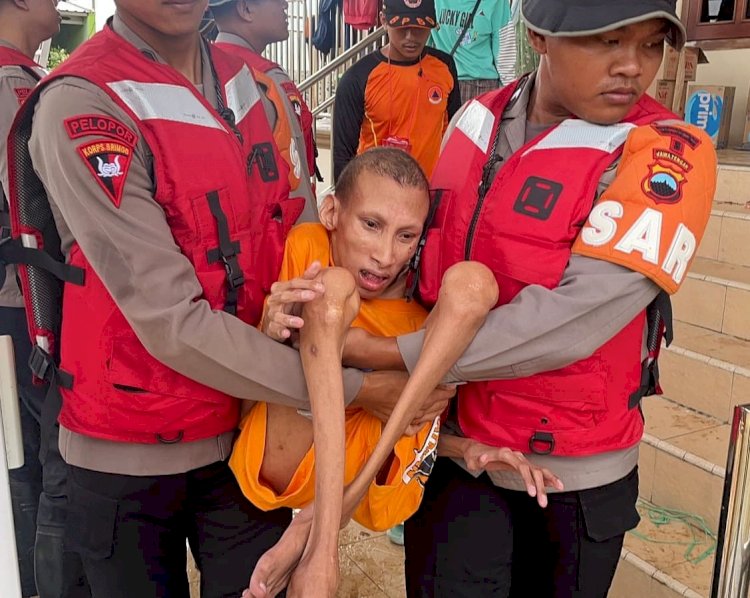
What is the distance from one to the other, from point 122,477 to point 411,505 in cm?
57

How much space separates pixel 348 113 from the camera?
3912 mm

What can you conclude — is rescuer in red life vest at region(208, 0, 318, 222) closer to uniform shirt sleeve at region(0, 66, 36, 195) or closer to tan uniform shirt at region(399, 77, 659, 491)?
uniform shirt sleeve at region(0, 66, 36, 195)

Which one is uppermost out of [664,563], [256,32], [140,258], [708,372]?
[256,32]

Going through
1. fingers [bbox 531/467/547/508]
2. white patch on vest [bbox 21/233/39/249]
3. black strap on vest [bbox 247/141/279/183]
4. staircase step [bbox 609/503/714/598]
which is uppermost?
black strap on vest [bbox 247/141/279/183]

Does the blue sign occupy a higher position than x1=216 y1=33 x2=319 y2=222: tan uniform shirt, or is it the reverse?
x1=216 y1=33 x2=319 y2=222: tan uniform shirt

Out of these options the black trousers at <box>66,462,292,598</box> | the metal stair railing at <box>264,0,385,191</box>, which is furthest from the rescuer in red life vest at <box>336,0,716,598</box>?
the metal stair railing at <box>264,0,385,191</box>

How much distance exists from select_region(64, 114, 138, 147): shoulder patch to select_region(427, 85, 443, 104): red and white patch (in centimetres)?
284

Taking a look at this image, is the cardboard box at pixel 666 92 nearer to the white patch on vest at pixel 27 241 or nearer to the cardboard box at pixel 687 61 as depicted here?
the cardboard box at pixel 687 61

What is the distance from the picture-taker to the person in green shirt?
4.63m

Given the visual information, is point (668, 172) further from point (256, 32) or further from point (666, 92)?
point (666, 92)

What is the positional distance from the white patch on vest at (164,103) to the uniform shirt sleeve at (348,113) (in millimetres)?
2446

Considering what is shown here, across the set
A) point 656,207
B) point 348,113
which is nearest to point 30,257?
point 656,207

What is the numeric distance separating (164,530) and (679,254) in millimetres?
1139

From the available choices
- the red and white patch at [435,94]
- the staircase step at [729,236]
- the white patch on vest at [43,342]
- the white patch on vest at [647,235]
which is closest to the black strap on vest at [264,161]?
the white patch on vest at [43,342]
